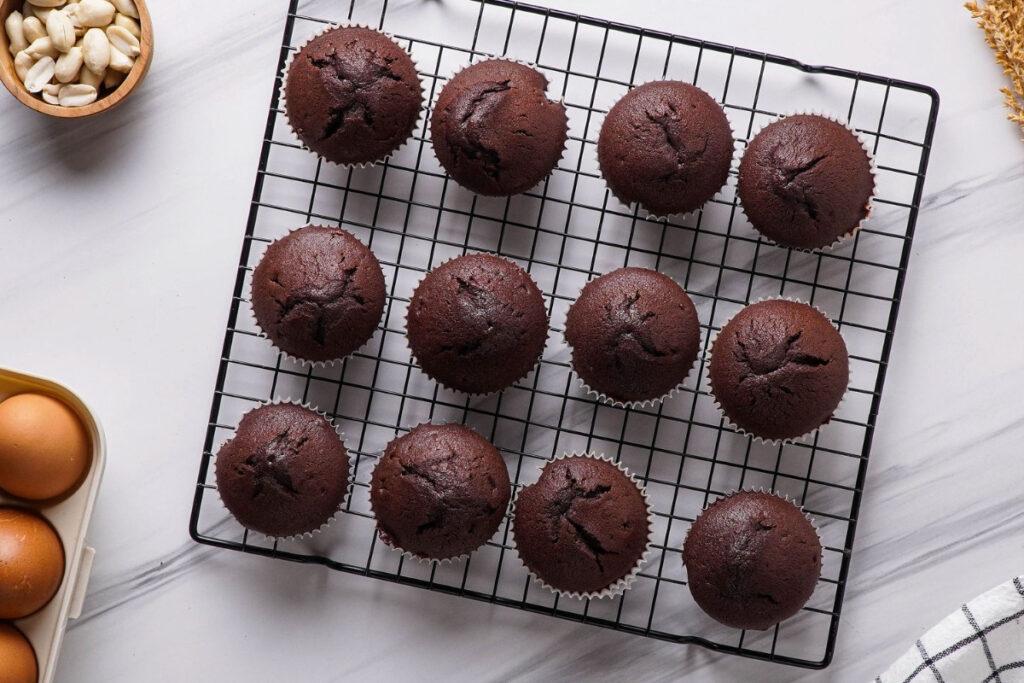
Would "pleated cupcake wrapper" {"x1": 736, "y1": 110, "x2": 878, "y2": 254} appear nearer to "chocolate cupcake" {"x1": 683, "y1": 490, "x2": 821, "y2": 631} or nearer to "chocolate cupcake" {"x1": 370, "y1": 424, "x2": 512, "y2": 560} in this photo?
"chocolate cupcake" {"x1": 683, "y1": 490, "x2": 821, "y2": 631}

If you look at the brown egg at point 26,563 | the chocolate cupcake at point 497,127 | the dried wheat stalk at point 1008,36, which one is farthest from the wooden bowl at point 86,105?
the dried wheat stalk at point 1008,36

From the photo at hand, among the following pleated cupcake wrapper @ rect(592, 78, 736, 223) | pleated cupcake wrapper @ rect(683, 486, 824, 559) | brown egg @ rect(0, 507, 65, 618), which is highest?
pleated cupcake wrapper @ rect(592, 78, 736, 223)

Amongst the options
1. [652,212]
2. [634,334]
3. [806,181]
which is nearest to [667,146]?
[652,212]

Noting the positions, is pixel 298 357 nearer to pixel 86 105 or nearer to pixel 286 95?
pixel 286 95

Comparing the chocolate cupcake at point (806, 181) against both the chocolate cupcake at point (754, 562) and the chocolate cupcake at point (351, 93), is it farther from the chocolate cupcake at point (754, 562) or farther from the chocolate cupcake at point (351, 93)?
the chocolate cupcake at point (351, 93)

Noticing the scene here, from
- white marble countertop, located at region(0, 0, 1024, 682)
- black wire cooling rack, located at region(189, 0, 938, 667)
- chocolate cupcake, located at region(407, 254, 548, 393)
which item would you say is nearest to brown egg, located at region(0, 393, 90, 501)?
white marble countertop, located at region(0, 0, 1024, 682)

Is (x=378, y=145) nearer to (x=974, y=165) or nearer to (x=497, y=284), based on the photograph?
(x=497, y=284)

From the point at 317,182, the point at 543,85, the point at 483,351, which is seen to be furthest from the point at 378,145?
the point at 483,351
